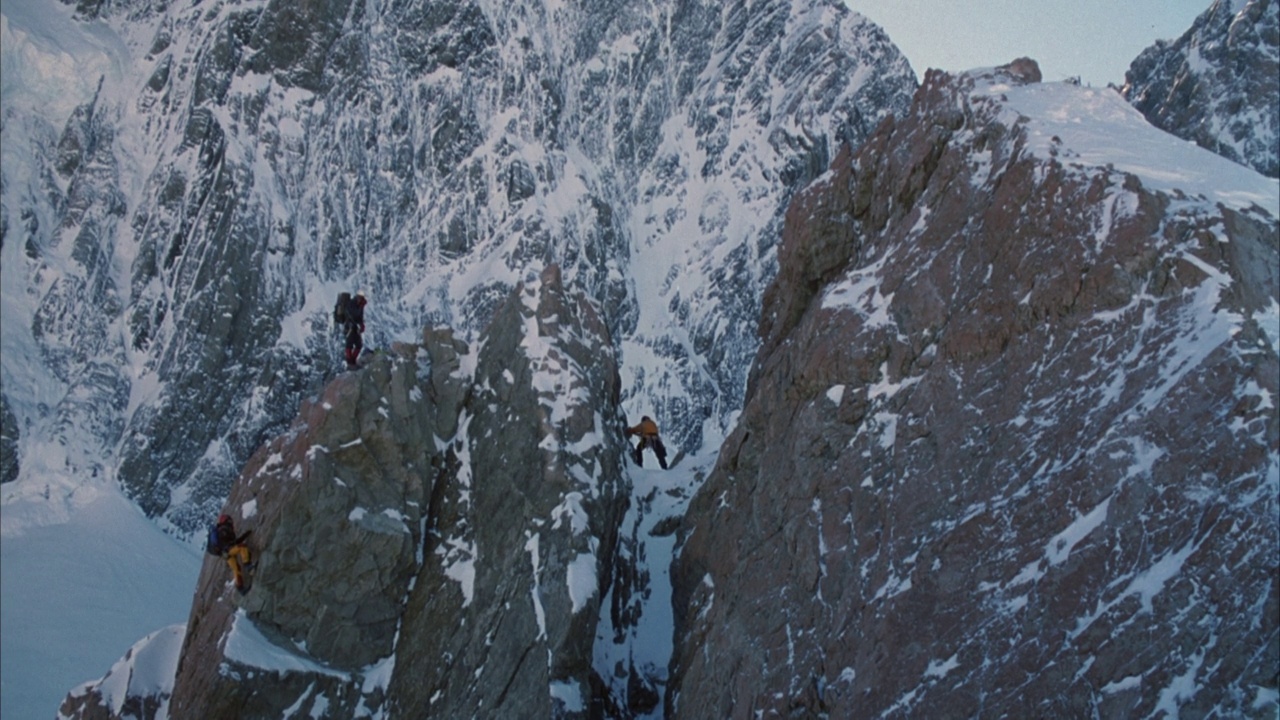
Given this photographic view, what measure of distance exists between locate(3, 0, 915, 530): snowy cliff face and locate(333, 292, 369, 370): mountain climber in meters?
28.3

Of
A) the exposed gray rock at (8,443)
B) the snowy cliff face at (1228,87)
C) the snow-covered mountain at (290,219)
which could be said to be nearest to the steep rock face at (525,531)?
the snowy cliff face at (1228,87)

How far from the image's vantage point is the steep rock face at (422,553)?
2008 cm

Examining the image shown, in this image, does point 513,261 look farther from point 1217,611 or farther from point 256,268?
point 1217,611

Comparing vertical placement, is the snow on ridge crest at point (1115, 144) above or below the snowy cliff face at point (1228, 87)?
below

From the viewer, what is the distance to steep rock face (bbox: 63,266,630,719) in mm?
20078

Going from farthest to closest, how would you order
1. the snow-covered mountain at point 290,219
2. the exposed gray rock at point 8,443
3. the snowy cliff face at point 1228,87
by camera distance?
the snow-covered mountain at point 290,219 → the exposed gray rock at point 8,443 → the snowy cliff face at point 1228,87

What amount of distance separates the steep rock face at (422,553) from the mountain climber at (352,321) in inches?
33.3

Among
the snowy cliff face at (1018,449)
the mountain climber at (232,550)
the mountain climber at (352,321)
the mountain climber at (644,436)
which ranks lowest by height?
the snowy cliff face at (1018,449)

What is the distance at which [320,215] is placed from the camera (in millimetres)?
55500

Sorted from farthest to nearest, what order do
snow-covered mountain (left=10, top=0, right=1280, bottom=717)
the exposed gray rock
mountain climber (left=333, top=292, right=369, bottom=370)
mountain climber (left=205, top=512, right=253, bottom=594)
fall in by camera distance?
the exposed gray rock
mountain climber (left=333, top=292, right=369, bottom=370)
mountain climber (left=205, top=512, right=253, bottom=594)
snow-covered mountain (left=10, top=0, right=1280, bottom=717)

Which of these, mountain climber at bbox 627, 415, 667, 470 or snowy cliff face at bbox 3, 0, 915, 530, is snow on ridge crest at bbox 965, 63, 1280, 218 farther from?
snowy cliff face at bbox 3, 0, 915, 530

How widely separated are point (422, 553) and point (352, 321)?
5.83 m

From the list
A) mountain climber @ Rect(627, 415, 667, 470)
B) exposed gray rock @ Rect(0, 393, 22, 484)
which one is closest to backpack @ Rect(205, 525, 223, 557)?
mountain climber @ Rect(627, 415, 667, 470)

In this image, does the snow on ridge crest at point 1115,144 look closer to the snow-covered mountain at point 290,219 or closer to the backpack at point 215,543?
the backpack at point 215,543
